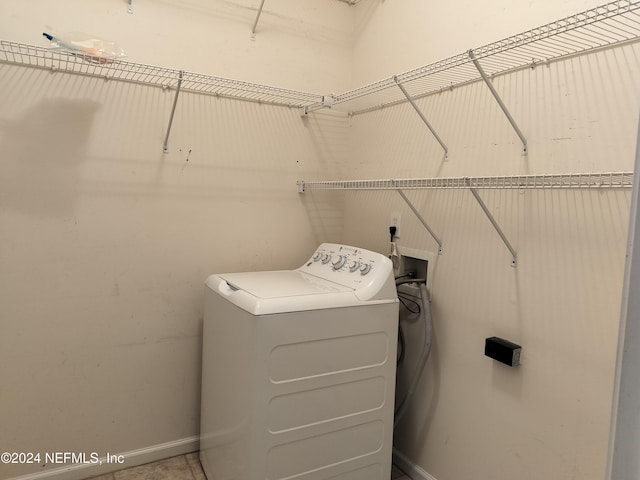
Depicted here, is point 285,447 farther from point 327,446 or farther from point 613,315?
point 613,315

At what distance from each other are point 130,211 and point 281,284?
776mm

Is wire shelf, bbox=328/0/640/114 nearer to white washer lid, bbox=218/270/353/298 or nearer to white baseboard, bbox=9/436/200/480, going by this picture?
white washer lid, bbox=218/270/353/298

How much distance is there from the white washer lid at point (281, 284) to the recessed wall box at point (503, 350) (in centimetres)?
55

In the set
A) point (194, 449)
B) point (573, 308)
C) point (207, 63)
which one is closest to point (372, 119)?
point (207, 63)

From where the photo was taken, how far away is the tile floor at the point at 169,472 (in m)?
1.89

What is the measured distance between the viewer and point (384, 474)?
175 cm

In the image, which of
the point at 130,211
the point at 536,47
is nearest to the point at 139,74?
the point at 130,211

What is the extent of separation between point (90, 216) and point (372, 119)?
1.45 m

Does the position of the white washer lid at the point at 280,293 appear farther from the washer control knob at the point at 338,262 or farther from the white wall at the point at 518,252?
the white wall at the point at 518,252

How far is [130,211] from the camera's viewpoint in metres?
1.89

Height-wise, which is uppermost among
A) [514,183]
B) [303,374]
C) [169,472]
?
[514,183]

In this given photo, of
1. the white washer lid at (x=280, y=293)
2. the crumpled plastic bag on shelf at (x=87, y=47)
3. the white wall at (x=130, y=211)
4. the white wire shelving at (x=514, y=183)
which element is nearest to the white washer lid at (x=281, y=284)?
the white washer lid at (x=280, y=293)

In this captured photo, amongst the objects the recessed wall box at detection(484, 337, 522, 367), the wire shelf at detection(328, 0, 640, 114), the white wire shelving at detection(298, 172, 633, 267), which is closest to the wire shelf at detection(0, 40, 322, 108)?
the wire shelf at detection(328, 0, 640, 114)

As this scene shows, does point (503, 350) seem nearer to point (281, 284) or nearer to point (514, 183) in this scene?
point (514, 183)
